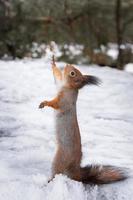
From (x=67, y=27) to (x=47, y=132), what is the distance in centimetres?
625

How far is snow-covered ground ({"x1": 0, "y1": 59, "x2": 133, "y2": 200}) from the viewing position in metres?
2.79

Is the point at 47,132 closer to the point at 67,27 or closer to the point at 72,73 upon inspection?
the point at 72,73

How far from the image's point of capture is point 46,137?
157 inches

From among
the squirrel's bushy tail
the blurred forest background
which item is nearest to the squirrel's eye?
the squirrel's bushy tail

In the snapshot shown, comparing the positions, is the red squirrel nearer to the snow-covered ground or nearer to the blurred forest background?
the snow-covered ground

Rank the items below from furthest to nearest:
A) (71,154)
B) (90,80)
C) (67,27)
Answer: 1. (67,27)
2. (90,80)
3. (71,154)

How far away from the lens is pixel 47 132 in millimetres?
4152

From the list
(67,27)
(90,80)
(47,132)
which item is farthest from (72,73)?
(67,27)

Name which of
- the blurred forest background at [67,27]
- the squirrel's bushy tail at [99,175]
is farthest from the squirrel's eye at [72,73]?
the blurred forest background at [67,27]

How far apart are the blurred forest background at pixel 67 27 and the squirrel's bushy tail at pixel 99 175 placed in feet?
22.9

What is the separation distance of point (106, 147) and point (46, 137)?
1.43 ft

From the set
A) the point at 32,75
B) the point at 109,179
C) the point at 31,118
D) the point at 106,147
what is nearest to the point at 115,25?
the point at 32,75

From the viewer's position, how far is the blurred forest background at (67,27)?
993 centimetres

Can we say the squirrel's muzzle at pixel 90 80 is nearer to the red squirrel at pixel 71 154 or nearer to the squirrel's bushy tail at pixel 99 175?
the red squirrel at pixel 71 154
